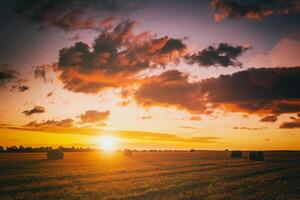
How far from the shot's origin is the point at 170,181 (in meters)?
20.4

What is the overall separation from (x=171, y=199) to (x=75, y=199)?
14.5 ft

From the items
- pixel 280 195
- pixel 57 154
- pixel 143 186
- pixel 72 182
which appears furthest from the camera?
pixel 57 154

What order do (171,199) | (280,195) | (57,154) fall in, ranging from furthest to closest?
(57,154)
(280,195)
(171,199)

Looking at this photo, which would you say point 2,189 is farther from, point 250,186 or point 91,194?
point 250,186

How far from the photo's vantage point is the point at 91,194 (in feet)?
51.1

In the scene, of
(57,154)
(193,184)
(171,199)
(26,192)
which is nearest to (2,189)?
(26,192)

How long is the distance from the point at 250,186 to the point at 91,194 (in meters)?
9.31

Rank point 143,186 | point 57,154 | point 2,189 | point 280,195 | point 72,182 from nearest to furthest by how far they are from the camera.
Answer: point 280,195, point 2,189, point 143,186, point 72,182, point 57,154

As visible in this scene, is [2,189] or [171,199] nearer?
[171,199]

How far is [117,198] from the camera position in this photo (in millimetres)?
14477

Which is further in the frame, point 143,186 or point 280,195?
point 143,186

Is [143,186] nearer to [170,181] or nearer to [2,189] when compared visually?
[170,181]

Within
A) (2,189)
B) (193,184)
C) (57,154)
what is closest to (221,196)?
(193,184)

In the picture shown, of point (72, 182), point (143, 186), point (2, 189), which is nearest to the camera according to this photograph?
point (2, 189)
